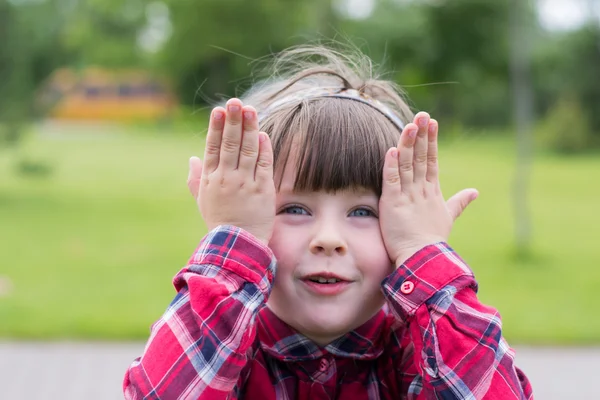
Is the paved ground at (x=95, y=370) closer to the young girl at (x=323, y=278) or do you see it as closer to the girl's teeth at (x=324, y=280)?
the young girl at (x=323, y=278)

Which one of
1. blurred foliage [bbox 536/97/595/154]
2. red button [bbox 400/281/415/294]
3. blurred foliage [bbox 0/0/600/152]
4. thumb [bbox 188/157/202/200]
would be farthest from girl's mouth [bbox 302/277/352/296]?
blurred foliage [bbox 536/97/595/154]

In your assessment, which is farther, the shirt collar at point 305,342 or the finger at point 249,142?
the shirt collar at point 305,342

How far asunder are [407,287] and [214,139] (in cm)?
47

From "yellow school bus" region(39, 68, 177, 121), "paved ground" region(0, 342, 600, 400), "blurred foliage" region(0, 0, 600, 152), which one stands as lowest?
"paved ground" region(0, 342, 600, 400)

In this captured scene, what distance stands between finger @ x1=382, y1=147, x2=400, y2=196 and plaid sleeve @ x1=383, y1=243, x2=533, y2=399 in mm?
135

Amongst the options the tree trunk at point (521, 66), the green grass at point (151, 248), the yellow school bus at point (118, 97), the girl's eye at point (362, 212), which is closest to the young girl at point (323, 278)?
the girl's eye at point (362, 212)

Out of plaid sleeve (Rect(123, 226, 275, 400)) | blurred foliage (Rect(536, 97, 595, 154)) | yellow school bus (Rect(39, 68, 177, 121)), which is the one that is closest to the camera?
plaid sleeve (Rect(123, 226, 275, 400))

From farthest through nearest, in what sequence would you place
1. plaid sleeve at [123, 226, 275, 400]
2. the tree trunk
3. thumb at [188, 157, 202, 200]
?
1. the tree trunk
2. thumb at [188, 157, 202, 200]
3. plaid sleeve at [123, 226, 275, 400]

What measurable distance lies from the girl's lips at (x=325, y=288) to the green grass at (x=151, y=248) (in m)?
0.74

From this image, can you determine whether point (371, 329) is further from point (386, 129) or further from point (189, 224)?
point (189, 224)

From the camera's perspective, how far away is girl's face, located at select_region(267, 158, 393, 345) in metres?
1.49

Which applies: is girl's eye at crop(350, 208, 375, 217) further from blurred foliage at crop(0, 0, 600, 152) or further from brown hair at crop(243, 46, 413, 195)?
blurred foliage at crop(0, 0, 600, 152)

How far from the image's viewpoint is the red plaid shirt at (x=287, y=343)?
55.4 inches

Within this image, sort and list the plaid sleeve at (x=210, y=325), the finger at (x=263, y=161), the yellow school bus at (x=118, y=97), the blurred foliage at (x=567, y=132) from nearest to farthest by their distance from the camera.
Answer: the plaid sleeve at (x=210, y=325) → the finger at (x=263, y=161) → the blurred foliage at (x=567, y=132) → the yellow school bus at (x=118, y=97)
